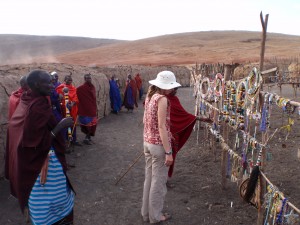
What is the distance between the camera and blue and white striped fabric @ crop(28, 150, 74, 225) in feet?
9.63

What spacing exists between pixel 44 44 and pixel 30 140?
9584 cm

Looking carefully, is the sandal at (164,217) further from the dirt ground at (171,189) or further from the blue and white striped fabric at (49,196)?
the blue and white striped fabric at (49,196)

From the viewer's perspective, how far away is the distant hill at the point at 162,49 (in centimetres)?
4494

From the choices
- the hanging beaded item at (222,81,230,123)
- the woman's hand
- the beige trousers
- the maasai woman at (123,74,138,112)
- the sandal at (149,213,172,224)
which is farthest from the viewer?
the maasai woman at (123,74,138,112)

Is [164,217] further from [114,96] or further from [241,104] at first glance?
[114,96]

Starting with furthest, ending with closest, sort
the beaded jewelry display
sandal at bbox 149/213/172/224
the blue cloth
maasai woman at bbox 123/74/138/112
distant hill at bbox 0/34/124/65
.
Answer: distant hill at bbox 0/34/124/65
maasai woman at bbox 123/74/138/112
the blue cloth
the beaded jewelry display
sandal at bbox 149/213/172/224

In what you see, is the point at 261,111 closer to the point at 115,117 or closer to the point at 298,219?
the point at 298,219

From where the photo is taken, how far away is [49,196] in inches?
116

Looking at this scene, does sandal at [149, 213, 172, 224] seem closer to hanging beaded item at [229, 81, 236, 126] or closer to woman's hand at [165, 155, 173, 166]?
woman's hand at [165, 155, 173, 166]

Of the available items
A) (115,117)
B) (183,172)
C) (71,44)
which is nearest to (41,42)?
(71,44)

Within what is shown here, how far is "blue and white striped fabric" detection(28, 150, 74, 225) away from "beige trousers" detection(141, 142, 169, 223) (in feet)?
3.58

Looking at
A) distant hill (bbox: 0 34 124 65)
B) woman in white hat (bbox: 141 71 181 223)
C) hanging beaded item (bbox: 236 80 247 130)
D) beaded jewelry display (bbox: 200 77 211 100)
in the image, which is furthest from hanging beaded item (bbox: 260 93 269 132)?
distant hill (bbox: 0 34 124 65)

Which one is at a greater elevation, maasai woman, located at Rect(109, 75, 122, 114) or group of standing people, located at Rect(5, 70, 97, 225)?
group of standing people, located at Rect(5, 70, 97, 225)

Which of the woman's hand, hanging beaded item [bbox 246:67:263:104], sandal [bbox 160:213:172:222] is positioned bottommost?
sandal [bbox 160:213:172:222]
